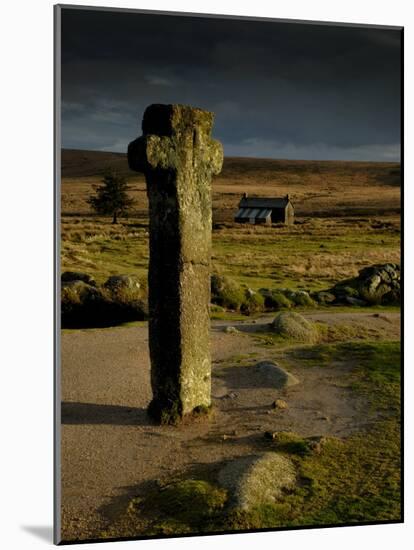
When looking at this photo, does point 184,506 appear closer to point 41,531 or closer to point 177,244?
point 41,531

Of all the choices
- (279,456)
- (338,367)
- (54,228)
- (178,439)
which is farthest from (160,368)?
(338,367)

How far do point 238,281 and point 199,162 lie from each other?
10058 millimetres

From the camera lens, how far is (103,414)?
10094 mm

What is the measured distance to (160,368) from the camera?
948 centimetres

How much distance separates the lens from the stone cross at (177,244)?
29.5 ft

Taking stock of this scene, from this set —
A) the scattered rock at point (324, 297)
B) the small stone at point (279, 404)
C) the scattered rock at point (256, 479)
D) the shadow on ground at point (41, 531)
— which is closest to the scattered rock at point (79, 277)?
the scattered rock at point (324, 297)

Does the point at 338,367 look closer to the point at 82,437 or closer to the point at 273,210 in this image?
the point at 82,437

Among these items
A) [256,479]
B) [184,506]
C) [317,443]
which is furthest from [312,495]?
[184,506]

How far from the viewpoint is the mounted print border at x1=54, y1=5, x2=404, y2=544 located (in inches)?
330

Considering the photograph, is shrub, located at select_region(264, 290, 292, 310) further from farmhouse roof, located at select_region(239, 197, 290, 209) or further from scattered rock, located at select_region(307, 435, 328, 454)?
scattered rock, located at select_region(307, 435, 328, 454)

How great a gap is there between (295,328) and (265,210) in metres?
5.12

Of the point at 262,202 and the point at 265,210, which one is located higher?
the point at 262,202

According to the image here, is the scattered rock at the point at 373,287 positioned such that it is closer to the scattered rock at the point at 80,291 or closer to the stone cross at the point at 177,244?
the scattered rock at the point at 80,291

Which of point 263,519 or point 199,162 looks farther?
point 199,162
